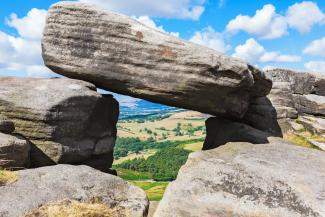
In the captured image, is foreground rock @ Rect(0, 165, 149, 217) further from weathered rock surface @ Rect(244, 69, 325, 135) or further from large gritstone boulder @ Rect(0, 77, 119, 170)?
weathered rock surface @ Rect(244, 69, 325, 135)

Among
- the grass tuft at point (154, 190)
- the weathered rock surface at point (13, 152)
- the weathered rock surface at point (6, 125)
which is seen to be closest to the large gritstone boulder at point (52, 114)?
the weathered rock surface at point (6, 125)

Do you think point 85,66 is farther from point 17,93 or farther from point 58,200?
point 58,200

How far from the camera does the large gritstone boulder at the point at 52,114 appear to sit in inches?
715

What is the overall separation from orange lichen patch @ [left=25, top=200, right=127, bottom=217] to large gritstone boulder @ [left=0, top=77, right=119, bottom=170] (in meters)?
4.55

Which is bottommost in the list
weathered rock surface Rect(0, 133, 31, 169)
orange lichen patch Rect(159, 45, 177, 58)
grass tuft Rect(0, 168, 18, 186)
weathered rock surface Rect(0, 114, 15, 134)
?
grass tuft Rect(0, 168, 18, 186)

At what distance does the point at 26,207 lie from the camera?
13.8 meters

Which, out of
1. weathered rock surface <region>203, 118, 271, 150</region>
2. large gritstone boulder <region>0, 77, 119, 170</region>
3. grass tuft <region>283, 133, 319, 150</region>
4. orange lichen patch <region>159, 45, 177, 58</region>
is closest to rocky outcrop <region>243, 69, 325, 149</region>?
grass tuft <region>283, 133, 319, 150</region>

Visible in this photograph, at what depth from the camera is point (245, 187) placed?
15758 millimetres

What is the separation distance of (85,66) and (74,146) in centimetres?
429

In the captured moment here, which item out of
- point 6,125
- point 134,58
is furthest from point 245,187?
point 6,125

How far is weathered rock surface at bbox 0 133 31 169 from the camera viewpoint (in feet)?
53.8

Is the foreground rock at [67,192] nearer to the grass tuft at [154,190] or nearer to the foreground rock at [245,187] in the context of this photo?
the foreground rock at [245,187]

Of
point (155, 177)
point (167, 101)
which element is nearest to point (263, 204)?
point (167, 101)

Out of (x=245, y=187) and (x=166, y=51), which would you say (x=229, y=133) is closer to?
(x=166, y=51)
